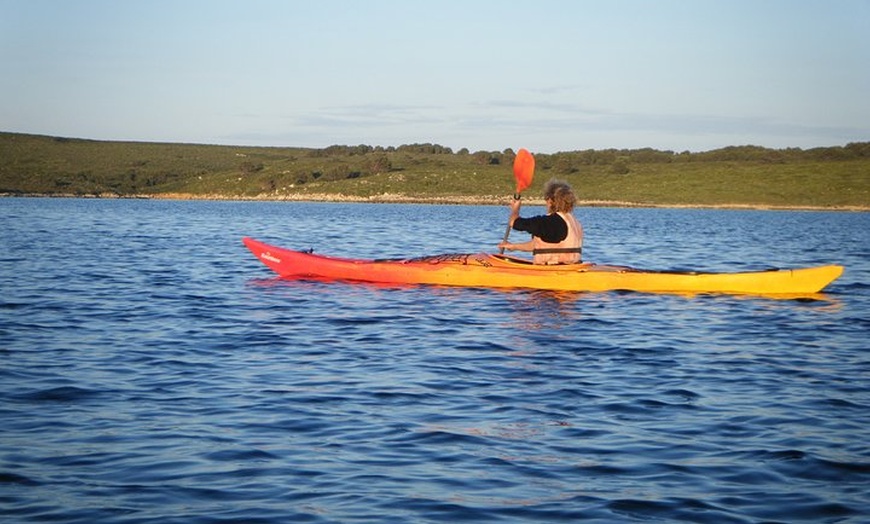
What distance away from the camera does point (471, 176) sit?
124375 mm

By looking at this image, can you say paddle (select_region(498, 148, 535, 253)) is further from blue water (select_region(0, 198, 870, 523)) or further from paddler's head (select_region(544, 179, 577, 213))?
blue water (select_region(0, 198, 870, 523))

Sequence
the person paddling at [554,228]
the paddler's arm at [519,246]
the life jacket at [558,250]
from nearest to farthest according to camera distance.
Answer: the person paddling at [554,228] → the life jacket at [558,250] → the paddler's arm at [519,246]

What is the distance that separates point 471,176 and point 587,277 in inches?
4252

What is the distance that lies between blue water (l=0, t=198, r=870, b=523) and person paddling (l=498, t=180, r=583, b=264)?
28.6 inches

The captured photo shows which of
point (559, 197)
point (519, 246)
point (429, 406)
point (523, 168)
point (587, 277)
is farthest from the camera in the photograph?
point (523, 168)

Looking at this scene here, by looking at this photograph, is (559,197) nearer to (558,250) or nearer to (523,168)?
(558,250)

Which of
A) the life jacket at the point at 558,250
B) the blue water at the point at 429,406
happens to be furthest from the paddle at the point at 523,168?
the blue water at the point at 429,406

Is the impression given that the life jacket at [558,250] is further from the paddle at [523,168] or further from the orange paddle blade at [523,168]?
the orange paddle blade at [523,168]

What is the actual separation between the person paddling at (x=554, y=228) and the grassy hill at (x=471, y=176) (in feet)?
285

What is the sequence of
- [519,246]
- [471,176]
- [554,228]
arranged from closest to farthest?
[554,228] < [519,246] < [471,176]

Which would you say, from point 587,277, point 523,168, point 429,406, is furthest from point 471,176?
point 429,406

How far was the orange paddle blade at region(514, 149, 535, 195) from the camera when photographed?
18688mm

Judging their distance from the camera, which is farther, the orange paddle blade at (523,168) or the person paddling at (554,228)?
the orange paddle blade at (523,168)

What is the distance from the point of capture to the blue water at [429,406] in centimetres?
621
